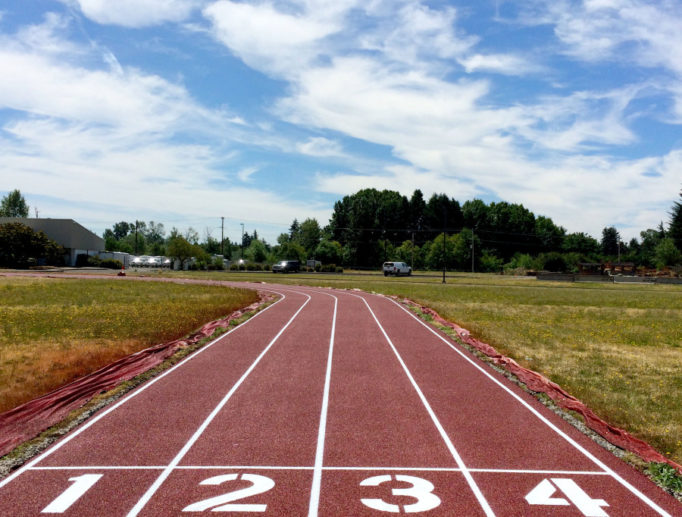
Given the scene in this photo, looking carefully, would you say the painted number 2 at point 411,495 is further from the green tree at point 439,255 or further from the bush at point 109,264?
the green tree at point 439,255

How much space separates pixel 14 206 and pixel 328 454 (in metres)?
145

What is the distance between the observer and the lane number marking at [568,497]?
6.06 meters

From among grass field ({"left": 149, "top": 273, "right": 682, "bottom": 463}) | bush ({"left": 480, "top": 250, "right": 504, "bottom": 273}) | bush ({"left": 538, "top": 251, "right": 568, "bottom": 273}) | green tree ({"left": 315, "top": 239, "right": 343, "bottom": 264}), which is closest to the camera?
grass field ({"left": 149, "top": 273, "right": 682, "bottom": 463})

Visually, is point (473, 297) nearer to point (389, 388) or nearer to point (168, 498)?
point (389, 388)

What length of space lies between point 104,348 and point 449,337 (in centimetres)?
1152

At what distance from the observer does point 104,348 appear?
48.7 feet

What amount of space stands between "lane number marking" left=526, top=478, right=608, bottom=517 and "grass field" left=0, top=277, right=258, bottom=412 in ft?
30.6

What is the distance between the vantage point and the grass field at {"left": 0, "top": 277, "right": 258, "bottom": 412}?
12.1m

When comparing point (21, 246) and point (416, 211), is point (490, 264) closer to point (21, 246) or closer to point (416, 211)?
point (416, 211)

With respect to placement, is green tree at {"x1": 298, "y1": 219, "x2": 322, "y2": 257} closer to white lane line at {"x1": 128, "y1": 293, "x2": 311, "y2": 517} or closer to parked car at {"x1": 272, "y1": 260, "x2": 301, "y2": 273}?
parked car at {"x1": 272, "y1": 260, "x2": 301, "y2": 273}

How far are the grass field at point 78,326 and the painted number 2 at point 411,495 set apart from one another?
7.44m

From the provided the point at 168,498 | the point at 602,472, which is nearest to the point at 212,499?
the point at 168,498

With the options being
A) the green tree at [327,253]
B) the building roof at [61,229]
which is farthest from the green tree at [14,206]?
the green tree at [327,253]

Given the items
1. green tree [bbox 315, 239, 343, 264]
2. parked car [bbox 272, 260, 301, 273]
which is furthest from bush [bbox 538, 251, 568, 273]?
parked car [bbox 272, 260, 301, 273]
